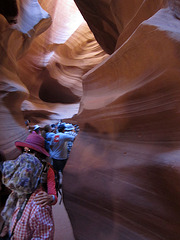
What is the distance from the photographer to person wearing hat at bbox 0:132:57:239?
116cm

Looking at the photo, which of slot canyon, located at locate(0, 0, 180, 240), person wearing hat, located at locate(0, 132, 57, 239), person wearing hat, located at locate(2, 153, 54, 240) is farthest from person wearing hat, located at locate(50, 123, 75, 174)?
person wearing hat, located at locate(2, 153, 54, 240)

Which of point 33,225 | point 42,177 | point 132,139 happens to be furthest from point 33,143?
point 132,139

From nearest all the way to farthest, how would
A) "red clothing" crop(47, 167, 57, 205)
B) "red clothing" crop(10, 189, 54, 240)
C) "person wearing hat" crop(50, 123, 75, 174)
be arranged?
"red clothing" crop(10, 189, 54, 240)
"red clothing" crop(47, 167, 57, 205)
"person wearing hat" crop(50, 123, 75, 174)

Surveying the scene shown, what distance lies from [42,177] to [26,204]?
20cm

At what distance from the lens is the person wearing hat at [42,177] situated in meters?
1.16

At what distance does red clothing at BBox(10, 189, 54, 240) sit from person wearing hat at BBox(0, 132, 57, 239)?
0.18ft

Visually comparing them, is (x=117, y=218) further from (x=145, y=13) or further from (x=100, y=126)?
(x=145, y=13)

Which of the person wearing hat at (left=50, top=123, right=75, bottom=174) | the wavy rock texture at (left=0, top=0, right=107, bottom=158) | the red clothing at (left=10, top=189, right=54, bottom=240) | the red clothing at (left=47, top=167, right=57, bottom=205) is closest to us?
the red clothing at (left=10, top=189, right=54, bottom=240)

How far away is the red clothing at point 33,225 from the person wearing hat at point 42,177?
0.18 ft

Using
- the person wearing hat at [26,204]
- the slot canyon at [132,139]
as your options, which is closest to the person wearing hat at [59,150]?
the slot canyon at [132,139]

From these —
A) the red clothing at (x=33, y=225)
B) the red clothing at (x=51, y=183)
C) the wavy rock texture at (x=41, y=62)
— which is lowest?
the red clothing at (x=33, y=225)

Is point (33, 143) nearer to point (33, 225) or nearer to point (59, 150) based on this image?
point (33, 225)

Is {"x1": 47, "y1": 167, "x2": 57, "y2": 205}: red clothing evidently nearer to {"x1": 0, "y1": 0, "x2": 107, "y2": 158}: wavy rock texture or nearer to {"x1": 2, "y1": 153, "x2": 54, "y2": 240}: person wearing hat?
{"x1": 2, "y1": 153, "x2": 54, "y2": 240}: person wearing hat

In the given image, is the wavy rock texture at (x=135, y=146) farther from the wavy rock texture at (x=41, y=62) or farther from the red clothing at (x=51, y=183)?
the wavy rock texture at (x=41, y=62)
